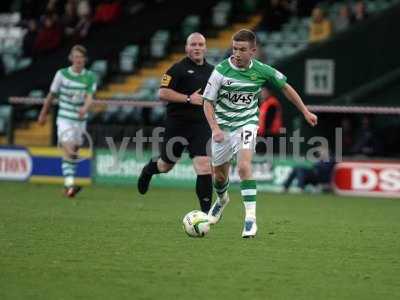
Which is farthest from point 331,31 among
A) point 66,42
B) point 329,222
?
point 329,222

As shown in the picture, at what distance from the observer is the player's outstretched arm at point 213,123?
11.6 metres

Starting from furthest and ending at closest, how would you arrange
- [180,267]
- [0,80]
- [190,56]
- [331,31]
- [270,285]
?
1. [0,80]
2. [331,31]
3. [190,56]
4. [180,267]
5. [270,285]

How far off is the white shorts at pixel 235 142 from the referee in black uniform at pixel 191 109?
134cm

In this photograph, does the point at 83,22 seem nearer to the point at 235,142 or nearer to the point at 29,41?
the point at 29,41

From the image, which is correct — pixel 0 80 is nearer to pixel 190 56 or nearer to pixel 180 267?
pixel 190 56

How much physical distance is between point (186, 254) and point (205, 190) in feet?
10.3

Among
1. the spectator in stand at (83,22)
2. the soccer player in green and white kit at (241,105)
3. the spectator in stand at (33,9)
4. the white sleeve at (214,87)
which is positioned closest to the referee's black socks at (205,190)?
the soccer player in green and white kit at (241,105)

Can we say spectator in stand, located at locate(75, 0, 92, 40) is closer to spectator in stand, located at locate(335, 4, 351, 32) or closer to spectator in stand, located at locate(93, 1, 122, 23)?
spectator in stand, located at locate(93, 1, 122, 23)

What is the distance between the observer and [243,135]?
12.1m

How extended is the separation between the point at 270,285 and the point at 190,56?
5.60 meters

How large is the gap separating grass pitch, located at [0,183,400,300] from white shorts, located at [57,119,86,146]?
6.44ft

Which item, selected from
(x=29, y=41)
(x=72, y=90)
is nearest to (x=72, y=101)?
(x=72, y=90)

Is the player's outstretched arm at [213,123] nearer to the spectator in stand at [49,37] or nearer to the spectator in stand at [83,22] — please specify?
the spectator in stand at [49,37]

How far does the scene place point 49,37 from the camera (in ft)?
89.0
